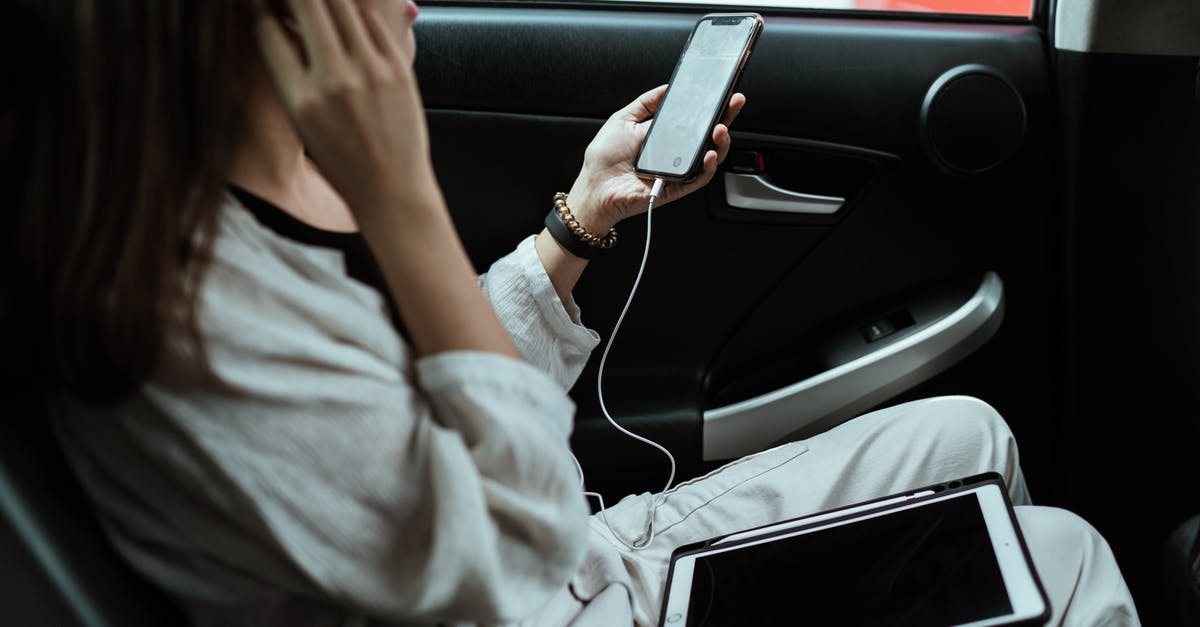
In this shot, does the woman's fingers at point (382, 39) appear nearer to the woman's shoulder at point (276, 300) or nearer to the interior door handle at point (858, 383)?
the woman's shoulder at point (276, 300)

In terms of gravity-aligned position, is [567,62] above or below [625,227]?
above

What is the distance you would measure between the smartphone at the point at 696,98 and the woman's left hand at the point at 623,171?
13 mm

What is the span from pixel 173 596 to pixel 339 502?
0.16 meters

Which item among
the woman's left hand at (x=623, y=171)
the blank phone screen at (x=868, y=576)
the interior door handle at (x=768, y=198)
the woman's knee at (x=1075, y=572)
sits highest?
the woman's left hand at (x=623, y=171)

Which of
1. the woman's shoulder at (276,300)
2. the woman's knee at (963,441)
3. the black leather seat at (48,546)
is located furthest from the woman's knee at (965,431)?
the black leather seat at (48,546)

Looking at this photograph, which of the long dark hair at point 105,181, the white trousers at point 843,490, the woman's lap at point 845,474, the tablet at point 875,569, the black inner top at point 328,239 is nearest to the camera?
the long dark hair at point 105,181

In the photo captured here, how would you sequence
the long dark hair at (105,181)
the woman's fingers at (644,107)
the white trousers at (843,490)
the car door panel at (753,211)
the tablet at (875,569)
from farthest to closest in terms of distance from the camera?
1. the car door panel at (753,211)
2. the woman's fingers at (644,107)
3. the white trousers at (843,490)
4. the tablet at (875,569)
5. the long dark hair at (105,181)

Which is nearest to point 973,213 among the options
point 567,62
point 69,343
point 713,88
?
point 713,88

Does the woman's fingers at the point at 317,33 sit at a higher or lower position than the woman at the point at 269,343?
higher

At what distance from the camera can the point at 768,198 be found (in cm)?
134

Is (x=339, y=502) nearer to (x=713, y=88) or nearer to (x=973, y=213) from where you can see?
(x=713, y=88)

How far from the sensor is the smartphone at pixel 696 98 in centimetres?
109

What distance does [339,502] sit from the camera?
1.87ft

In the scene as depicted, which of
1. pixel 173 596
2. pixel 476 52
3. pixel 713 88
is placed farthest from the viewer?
pixel 476 52
